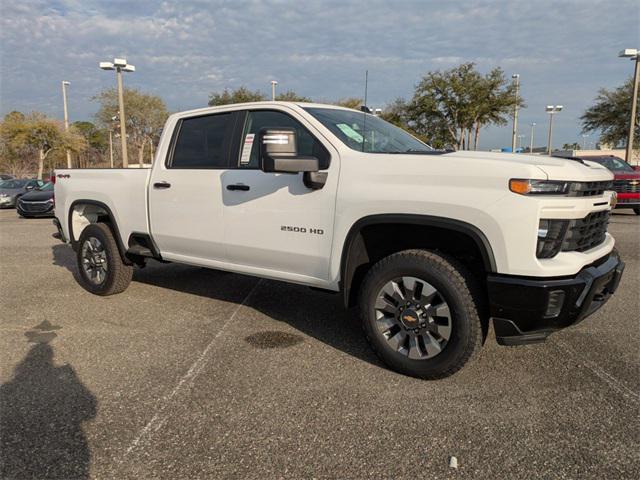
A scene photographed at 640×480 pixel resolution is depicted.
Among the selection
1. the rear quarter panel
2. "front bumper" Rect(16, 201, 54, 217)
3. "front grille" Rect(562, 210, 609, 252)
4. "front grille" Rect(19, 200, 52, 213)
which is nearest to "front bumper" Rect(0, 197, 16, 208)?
"front bumper" Rect(16, 201, 54, 217)

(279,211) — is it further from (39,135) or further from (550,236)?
(39,135)

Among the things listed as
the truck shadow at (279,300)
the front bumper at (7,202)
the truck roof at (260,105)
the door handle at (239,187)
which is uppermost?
the truck roof at (260,105)

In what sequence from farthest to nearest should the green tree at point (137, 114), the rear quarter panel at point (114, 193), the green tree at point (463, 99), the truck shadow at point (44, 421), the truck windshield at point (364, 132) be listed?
1. the green tree at point (137, 114)
2. the green tree at point (463, 99)
3. the rear quarter panel at point (114, 193)
4. the truck windshield at point (364, 132)
5. the truck shadow at point (44, 421)

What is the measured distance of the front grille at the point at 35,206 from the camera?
15.9 metres

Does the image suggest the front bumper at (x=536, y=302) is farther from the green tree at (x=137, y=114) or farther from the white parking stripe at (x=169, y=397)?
the green tree at (x=137, y=114)

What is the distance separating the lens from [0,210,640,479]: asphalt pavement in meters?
2.48

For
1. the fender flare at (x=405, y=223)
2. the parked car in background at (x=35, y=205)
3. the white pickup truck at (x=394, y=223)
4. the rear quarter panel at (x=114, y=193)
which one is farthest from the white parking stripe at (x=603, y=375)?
the parked car in background at (x=35, y=205)

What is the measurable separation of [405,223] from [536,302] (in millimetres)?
936

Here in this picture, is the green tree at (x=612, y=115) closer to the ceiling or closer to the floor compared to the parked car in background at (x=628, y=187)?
closer to the ceiling

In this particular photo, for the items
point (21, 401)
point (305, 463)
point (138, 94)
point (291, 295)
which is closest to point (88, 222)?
point (291, 295)

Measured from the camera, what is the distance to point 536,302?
9.37ft

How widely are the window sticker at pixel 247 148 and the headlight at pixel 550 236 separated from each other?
7.88 feet

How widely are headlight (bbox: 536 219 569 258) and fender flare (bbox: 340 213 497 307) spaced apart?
0.28 metres

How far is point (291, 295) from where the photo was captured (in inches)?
225
